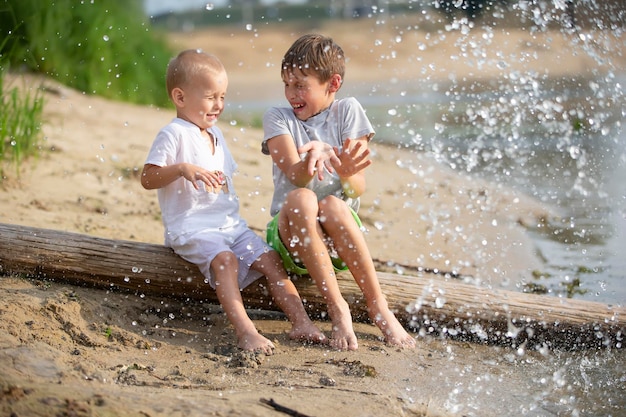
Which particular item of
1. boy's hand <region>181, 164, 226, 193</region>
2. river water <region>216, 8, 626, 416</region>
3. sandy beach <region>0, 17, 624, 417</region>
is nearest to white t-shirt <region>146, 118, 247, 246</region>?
boy's hand <region>181, 164, 226, 193</region>

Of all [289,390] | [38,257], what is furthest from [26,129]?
[289,390]

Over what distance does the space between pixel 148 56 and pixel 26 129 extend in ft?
24.7

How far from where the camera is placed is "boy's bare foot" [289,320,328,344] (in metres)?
4.15

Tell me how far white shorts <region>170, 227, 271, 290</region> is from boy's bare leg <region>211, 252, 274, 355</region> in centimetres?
5

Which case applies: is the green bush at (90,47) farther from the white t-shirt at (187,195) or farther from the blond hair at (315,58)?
the blond hair at (315,58)

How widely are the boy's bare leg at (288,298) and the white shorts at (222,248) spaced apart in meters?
0.04

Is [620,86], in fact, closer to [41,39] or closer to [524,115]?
[524,115]

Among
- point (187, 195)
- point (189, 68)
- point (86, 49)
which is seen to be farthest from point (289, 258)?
point (86, 49)

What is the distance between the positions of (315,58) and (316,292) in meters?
1.13

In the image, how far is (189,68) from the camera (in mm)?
4398

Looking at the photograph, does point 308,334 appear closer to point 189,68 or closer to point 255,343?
point 255,343

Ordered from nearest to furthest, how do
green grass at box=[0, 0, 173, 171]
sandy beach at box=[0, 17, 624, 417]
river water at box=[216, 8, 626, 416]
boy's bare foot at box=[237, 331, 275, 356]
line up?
sandy beach at box=[0, 17, 624, 417], river water at box=[216, 8, 626, 416], boy's bare foot at box=[237, 331, 275, 356], green grass at box=[0, 0, 173, 171]

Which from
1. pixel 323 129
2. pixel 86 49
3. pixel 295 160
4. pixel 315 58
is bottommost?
pixel 295 160

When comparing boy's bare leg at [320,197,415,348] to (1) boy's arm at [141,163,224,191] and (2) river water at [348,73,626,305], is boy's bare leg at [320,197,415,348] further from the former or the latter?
(2) river water at [348,73,626,305]
